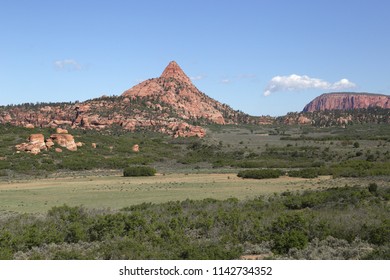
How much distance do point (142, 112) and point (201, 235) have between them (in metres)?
130

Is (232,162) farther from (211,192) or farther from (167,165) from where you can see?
(211,192)

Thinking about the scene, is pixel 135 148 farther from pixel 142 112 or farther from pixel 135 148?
pixel 142 112

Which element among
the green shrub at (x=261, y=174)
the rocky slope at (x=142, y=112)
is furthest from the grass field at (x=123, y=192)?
the rocky slope at (x=142, y=112)

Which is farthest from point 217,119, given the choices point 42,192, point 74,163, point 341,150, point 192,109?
point 42,192

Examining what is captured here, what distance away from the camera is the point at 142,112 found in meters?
145

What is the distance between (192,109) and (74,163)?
115 metres

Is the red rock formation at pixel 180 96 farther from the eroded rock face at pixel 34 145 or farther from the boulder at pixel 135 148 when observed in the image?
the eroded rock face at pixel 34 145

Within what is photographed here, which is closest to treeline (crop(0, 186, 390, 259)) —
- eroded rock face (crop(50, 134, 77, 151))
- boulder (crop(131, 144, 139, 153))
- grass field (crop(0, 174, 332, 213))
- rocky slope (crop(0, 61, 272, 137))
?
grass field (crop(0, 174, 332, 213))

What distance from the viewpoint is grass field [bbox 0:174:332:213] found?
2884 centimetres

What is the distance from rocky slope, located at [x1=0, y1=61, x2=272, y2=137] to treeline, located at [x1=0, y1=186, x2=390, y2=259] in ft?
305

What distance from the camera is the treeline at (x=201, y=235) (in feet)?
44.6

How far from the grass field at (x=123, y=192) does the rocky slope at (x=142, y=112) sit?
72502 mm

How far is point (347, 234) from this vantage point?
51.9ft

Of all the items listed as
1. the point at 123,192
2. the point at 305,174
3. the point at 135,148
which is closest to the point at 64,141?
the point at 135,148
